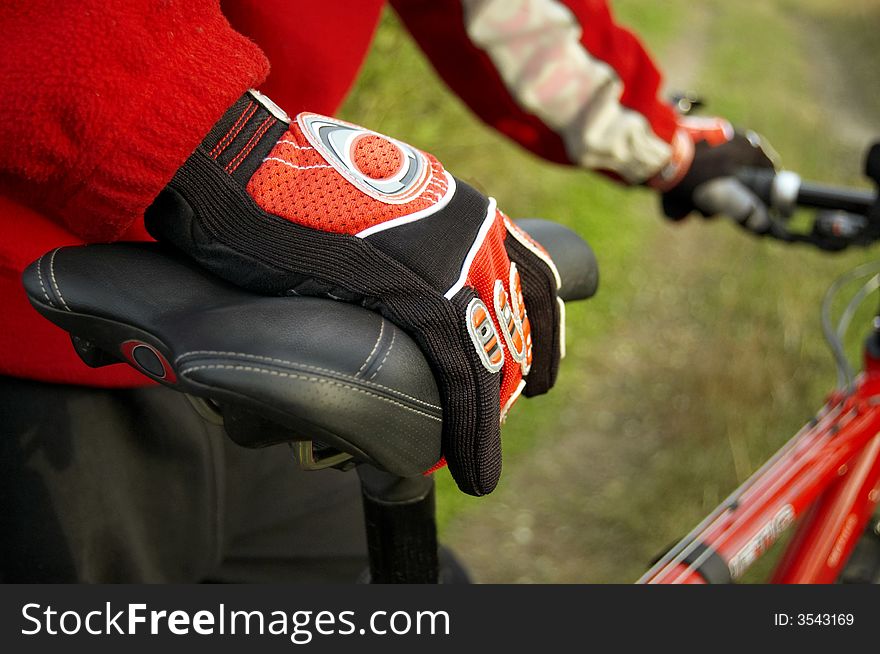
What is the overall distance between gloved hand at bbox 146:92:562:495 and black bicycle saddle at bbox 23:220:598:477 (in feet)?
0.08

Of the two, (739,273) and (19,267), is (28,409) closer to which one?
(19,267)

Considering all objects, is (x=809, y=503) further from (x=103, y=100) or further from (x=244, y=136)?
(x=103, y=100)

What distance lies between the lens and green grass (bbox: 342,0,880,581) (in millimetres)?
2744

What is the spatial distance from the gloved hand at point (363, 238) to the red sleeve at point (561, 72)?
69cm

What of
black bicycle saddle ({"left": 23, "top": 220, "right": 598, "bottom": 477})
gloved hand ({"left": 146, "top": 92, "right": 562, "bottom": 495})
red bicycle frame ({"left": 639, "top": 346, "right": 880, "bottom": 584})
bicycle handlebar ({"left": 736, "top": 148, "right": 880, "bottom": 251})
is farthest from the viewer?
bicycle handlebar ({"left": 736, "top": 148, "right": 880, "bottom": 251})

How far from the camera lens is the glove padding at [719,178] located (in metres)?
1.62

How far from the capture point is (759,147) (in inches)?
66.2

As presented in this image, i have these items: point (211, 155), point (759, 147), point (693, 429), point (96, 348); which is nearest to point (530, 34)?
point (759, 147)

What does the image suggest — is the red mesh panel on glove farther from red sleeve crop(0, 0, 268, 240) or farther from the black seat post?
the black seat post

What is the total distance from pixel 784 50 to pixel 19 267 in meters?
6.21

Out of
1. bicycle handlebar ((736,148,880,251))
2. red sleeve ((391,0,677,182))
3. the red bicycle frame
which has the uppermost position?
red sleeve ((391,0,677,182))

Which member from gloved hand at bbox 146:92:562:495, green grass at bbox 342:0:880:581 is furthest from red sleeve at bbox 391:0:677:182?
green grass at bbox 342:0:880:581

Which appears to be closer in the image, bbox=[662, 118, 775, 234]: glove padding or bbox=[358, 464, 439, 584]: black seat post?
bbox=[358, 464, 439, 584]: black seat post

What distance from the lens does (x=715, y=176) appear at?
1.62 meters
